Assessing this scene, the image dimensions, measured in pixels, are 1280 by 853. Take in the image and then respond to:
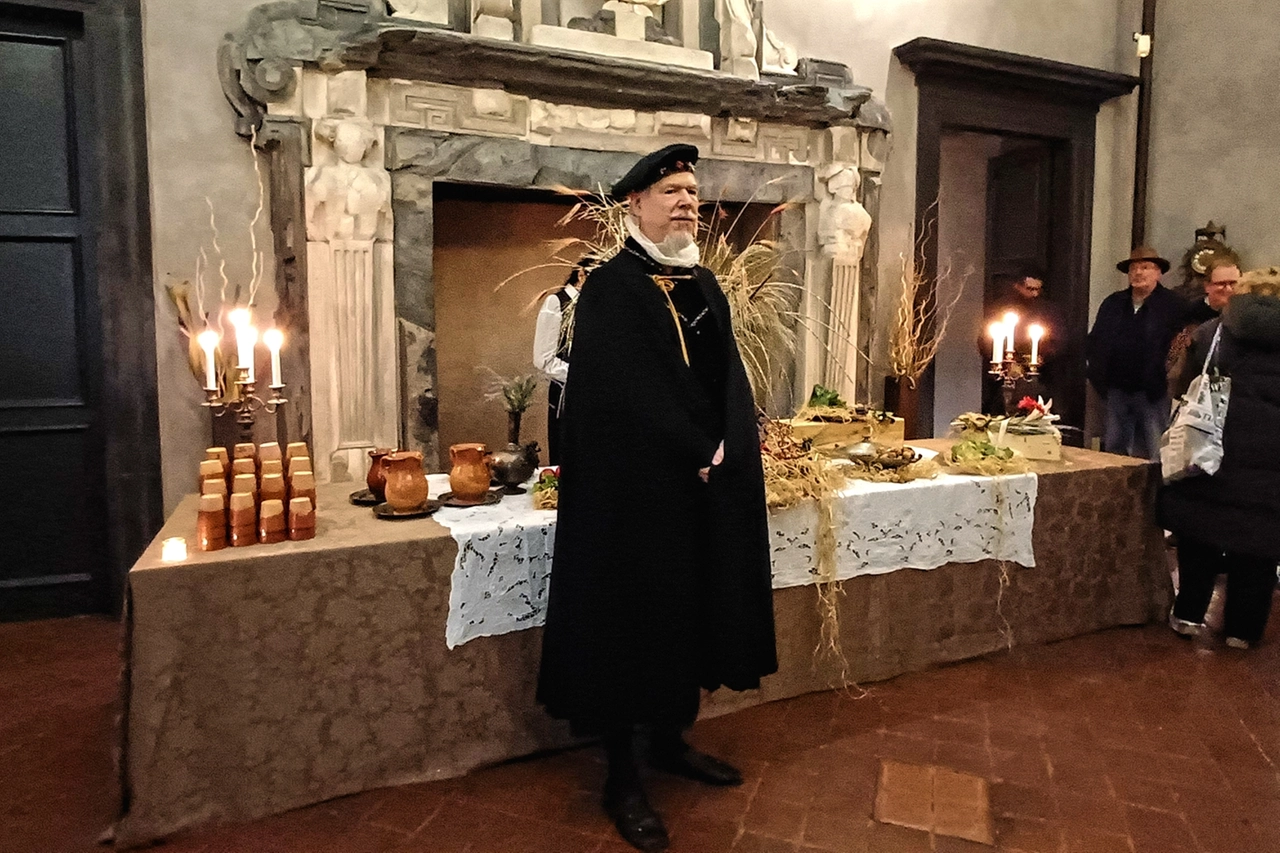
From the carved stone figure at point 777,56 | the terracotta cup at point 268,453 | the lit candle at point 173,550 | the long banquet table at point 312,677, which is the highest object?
the carved stone figure at point 777,56

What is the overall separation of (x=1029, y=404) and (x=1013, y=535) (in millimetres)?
616

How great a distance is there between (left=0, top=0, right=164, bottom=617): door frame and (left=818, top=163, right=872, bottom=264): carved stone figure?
10.1 feet

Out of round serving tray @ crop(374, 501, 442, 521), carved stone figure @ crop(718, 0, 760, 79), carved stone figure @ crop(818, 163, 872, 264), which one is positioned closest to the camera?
round serving tray @ crop(374, 501, 442, 521)

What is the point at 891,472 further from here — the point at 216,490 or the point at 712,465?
the point at 216,490

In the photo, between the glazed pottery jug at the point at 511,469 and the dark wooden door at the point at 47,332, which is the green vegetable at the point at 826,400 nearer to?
the glazed pottery jug at the point at 511,469

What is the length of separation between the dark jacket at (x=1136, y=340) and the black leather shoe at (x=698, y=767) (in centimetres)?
365

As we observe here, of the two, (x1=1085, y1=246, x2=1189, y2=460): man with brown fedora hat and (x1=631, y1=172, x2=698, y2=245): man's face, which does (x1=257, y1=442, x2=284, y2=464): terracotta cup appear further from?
(x1=1085, y1=246, x2=1189, y2=460): man with brown fedora hat

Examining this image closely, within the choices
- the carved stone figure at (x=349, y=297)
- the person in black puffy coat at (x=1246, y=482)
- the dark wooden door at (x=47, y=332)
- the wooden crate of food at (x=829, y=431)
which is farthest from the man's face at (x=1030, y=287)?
the dark wooden door at (x=47, y=332)

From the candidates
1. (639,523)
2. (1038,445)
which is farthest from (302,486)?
(1038,445)

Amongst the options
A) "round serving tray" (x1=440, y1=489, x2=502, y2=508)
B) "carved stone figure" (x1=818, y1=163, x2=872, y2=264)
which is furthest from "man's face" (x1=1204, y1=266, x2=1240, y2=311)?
"round serving tray" (x1=440, y1=489, x2=502, y2=508)

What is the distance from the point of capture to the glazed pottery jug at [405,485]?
2461 mm

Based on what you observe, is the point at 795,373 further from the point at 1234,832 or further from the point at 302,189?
the point at 1234,832

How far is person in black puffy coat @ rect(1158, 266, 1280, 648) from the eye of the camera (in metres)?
3.11

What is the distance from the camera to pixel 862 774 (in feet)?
8.10
